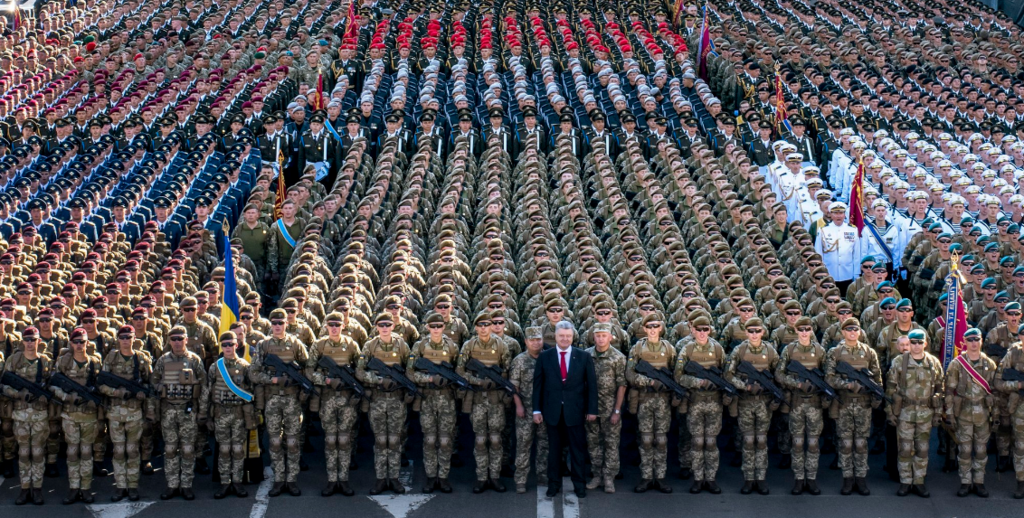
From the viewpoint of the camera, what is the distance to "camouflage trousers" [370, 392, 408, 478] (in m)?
13.5

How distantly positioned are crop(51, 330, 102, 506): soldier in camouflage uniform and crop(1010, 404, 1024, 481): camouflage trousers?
25.6ft

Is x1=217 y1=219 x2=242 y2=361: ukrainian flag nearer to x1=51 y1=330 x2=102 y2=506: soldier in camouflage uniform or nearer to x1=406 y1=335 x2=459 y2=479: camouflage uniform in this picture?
x1=51 y1=330 x2=102 y2=506: soldier in camouflage uniform

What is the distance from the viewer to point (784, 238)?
18.3 metres

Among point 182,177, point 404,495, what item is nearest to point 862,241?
point 404,495

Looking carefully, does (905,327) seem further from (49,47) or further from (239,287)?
(49,47)

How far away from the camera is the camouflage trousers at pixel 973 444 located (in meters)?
13.3

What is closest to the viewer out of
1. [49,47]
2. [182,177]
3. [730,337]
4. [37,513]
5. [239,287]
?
[37,513]

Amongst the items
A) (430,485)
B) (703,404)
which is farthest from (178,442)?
(703,404)

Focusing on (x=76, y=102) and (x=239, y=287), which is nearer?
(x=239, y=287)

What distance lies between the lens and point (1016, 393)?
13.4m

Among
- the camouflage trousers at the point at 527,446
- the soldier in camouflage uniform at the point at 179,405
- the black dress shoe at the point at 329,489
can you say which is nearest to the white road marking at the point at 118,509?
the soldier in camouflage uniform at the point at 179,405

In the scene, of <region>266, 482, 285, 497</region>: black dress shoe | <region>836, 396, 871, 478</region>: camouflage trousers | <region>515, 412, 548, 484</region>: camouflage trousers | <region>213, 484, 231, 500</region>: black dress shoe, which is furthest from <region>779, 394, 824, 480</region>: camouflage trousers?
<region>213, 484, 231, 500</region>: black dress shoe

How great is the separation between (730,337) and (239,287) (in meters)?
5.07

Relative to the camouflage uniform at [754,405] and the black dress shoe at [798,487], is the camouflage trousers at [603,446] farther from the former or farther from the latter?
the black dress shoe at [798,487]
